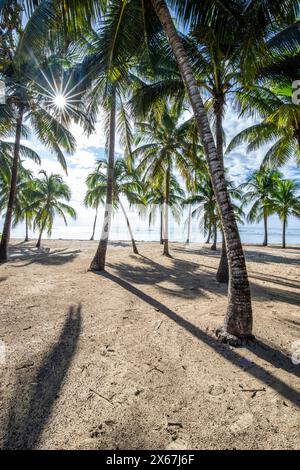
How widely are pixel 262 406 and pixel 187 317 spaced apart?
2.33 meters

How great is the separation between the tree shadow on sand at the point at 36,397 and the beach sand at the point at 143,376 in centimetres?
1

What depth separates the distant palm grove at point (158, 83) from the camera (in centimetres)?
390

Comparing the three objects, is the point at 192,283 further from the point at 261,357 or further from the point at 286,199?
the point at 286,199

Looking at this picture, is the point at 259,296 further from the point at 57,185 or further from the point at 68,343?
the point at 57,185

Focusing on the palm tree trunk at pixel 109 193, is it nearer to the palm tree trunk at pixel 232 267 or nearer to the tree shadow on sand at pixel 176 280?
the tree shadow on sand at pixel 176 280

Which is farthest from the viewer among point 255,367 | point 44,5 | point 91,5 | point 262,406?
point 44,5

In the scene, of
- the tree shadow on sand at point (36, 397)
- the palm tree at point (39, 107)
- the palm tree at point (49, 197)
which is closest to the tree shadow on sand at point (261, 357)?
the tree shadow on sand at point (36, 397)

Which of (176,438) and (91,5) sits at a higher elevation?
(91,5)

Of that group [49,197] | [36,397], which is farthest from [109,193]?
[49,197]

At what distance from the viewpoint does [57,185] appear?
2303cm

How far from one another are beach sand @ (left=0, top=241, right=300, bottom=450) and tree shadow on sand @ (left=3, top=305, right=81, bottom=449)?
10 millimetres

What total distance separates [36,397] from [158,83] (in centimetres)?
905
